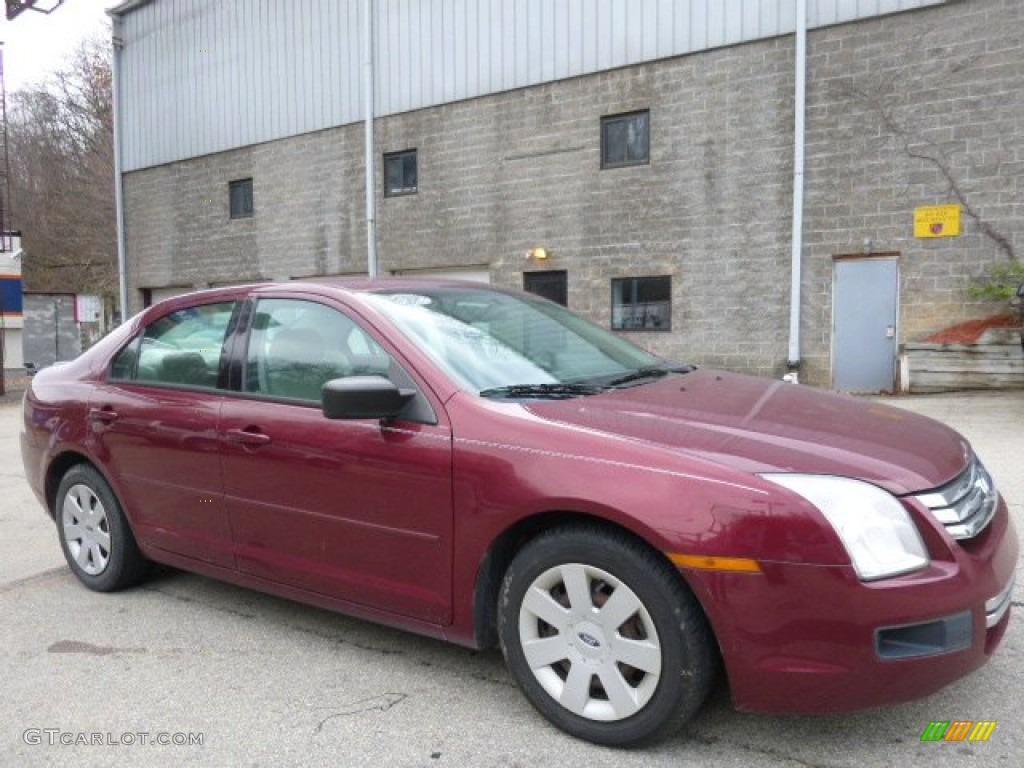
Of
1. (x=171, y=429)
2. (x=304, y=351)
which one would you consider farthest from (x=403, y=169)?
(x=304, y=351)

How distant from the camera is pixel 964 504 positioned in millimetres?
2410

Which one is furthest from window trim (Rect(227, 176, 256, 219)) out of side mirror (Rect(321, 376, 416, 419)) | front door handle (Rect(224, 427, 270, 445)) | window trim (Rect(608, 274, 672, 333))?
side mirror (Rect(321, 376, 416, 419))

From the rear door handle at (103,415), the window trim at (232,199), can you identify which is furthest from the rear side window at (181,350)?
the window trim at (232,199)

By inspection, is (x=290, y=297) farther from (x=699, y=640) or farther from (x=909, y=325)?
(x=909, y=325)

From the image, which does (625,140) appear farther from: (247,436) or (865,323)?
(247,436)

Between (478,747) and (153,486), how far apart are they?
2062 millimetres

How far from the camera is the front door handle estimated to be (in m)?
3.23

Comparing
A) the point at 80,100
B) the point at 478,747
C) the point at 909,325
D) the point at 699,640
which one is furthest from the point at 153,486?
the point at 80,100

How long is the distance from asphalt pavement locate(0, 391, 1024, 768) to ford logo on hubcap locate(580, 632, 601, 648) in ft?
1.05

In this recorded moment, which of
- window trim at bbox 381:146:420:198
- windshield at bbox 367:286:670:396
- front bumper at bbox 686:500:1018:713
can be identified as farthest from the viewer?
window trim at bbox 381:146:420:198

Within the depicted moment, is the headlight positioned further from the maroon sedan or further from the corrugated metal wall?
the corrugated metal wall

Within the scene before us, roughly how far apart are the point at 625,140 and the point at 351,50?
659 centimetres

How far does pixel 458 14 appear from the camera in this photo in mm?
15180

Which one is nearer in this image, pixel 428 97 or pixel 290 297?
pixel 290 297
